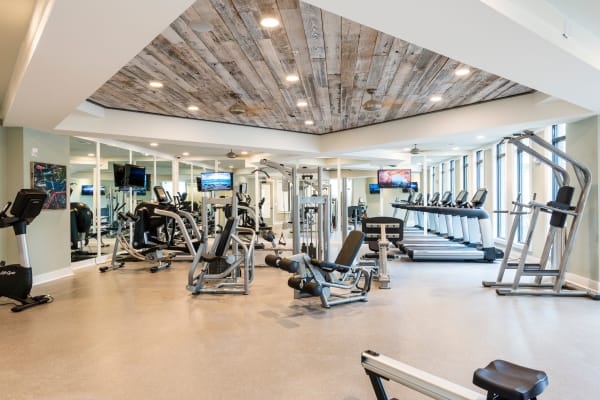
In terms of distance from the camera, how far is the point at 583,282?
209 inches

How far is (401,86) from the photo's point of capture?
201 inches

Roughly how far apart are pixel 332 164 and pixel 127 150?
6.34 m

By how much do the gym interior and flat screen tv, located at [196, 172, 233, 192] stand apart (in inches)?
94.8

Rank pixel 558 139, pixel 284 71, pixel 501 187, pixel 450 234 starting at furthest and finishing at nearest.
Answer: pixel 450 234, pixel 501 187, pixel 558 139, pixel 284 71

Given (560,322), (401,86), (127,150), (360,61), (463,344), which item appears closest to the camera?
(463,344)

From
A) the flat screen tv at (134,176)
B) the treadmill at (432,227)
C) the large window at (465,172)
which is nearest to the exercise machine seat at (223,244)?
the flat screen tv at (134,176)

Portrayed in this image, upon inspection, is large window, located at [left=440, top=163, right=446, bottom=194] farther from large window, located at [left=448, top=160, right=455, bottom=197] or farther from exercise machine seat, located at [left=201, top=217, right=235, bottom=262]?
exercise machine seat, located at [left=201, top=217, right=235, bottom=262]

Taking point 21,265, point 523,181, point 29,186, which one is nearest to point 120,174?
point 29,186

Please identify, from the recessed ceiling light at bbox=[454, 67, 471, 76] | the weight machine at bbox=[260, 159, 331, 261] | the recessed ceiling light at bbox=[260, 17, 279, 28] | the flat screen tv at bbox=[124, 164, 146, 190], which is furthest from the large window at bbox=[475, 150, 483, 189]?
the recessed ceiling light at bbox=[260, 17, 279, 28]

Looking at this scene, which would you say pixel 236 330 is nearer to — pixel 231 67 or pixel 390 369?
pixel 390 369

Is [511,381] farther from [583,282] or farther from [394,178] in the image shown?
[394,178]

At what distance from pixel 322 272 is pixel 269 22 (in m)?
2.90

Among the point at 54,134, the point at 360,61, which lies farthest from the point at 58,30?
the point at 54,134

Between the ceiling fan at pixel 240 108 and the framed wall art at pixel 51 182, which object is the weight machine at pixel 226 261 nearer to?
the ceiling fan at pixel 240 108
